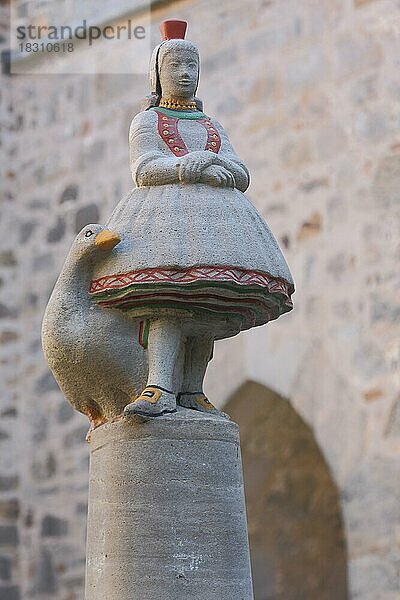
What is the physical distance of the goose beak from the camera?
13.3ft

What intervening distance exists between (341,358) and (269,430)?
0.88 m

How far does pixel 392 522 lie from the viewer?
22.2 feet

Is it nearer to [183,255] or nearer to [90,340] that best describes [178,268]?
[183,255]

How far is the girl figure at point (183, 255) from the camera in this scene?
13.1ft

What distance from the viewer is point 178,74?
4387 mm

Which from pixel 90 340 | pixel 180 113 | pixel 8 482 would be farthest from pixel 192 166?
pixel 8 482

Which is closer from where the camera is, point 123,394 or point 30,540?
point 123,394

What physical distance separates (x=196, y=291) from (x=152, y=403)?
321 mm

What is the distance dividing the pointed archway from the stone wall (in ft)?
1.37

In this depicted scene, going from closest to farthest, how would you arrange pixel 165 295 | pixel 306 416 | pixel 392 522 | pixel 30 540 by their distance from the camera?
pixel 165 295
pixel 392 522
pixel 306 416
pixel 30 540

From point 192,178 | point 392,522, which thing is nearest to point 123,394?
point 192,178

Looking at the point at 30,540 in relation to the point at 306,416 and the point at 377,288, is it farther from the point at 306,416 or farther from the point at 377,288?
the point at 377,288

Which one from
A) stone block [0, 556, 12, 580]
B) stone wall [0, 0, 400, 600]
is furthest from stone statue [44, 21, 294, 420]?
stone block [0, 556, 12, 580]

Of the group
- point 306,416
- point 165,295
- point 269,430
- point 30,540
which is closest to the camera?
point 165,295
